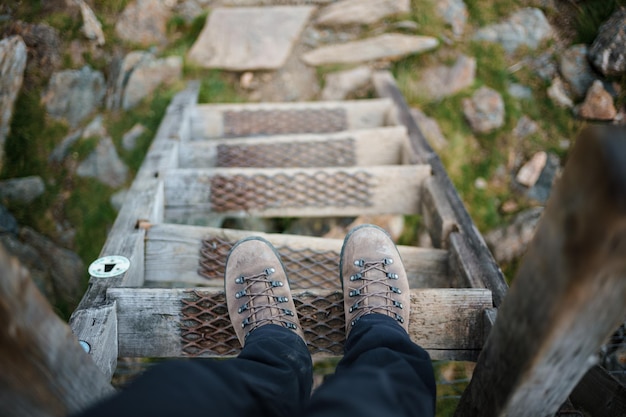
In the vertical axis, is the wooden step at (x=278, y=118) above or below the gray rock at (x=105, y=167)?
above

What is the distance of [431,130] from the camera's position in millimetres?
3777

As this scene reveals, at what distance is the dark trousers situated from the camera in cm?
97

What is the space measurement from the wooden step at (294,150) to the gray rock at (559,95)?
5.46ft

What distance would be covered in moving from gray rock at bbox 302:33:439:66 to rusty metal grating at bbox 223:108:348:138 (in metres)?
0.90

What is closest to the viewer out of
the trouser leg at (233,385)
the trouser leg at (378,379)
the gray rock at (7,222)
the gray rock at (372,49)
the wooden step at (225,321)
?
the trouser leg at (233,385)

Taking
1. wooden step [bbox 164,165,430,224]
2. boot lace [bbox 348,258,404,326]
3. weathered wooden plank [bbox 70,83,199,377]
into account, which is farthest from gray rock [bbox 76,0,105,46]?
boot lace [bbox 348,258,404,326]

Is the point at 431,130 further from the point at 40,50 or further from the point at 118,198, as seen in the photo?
the point at 40,50

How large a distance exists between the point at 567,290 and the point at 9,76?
152 inches

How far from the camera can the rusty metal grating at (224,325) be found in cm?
178

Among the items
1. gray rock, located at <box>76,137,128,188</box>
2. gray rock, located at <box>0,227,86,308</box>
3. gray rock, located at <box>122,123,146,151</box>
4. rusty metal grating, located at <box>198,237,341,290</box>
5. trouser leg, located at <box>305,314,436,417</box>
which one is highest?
trouser leg, located at <box>305,314,436,417</box>

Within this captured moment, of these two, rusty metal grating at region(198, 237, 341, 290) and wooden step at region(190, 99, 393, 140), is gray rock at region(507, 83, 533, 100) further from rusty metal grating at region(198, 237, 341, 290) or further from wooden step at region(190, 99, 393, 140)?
rusty metal grating at region(198, 237, 341, 290)

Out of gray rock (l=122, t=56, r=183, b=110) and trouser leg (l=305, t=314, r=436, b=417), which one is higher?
trouser leg (l=305, t=314, r=436, b=417)

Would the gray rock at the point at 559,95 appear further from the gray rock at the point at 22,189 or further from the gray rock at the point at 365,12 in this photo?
the gray rock at the point at 22,189

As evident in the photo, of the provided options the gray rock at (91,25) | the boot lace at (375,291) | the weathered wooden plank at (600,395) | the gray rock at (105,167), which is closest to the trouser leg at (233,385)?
the boot lace at (375,291)
